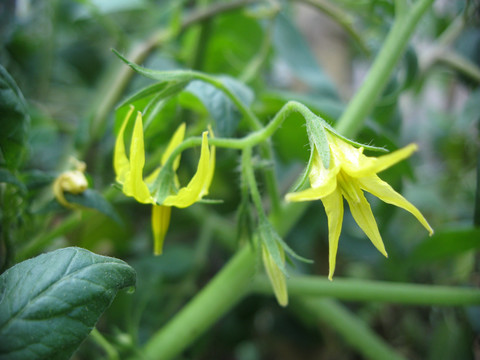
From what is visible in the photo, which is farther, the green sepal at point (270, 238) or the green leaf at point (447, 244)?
→ the green leaf at point (447, 244)

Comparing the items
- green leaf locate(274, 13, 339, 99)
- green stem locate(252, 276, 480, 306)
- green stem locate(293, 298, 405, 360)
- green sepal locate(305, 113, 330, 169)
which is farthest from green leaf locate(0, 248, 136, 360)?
green leaf locate(274, 13, 339, 99)

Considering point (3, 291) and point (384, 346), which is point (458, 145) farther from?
point (3, 291)

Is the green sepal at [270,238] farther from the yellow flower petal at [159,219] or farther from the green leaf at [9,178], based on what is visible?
the green leaf at [9,178]

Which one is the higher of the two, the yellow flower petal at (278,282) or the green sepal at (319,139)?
the green sepal at (319,139)

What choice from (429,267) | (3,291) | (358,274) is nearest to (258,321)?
(358,274)

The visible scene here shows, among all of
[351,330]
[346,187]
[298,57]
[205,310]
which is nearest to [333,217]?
[346,187]

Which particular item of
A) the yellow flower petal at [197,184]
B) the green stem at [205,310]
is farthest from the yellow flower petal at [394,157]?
the green stem at [205,310]

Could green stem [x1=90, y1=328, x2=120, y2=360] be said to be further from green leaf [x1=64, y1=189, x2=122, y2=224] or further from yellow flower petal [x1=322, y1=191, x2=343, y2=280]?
yellow flower petal [x1=322, y1=191, x2=343, y2=280]
